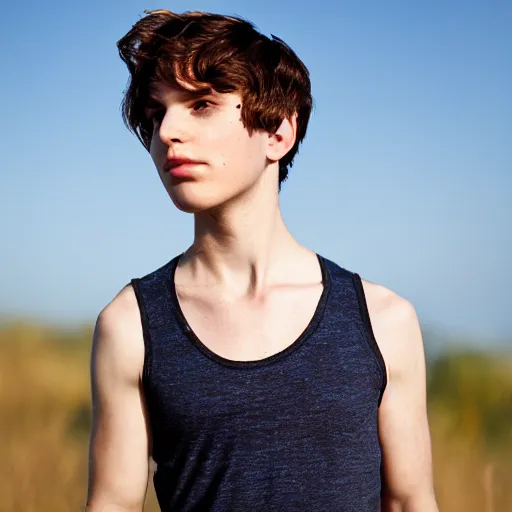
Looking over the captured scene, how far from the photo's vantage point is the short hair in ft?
8.82

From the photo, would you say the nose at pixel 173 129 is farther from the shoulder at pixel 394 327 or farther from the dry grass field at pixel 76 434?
the dry grass field at pixel 76 434

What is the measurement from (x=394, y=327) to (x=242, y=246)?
564 mm

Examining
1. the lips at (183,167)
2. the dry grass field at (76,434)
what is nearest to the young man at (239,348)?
the lips at (183,167)

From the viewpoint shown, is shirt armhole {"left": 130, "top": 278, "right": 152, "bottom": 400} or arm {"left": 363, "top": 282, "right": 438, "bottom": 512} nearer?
shirt armhole {"left": 130, "top": 278, "right": 152, "bottom": 400}

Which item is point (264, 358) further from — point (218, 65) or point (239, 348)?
point (218, 65)

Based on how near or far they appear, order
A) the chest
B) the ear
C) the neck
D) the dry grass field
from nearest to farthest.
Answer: the chest → the neck → the ear → the dry grass field

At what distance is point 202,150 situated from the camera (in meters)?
2.59

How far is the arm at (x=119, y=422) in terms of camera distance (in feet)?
8.64

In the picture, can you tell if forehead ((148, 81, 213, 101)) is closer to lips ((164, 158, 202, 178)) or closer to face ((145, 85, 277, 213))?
face ((145, 85, 277, 213))

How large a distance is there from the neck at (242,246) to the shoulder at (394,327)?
0.33 m

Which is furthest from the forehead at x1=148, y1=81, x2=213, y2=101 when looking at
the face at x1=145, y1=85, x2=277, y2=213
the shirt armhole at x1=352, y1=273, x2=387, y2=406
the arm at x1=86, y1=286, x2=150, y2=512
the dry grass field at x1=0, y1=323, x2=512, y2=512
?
the dry grass field at x1=0, y1=323, x2=512, y2=512

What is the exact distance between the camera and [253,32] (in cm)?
293

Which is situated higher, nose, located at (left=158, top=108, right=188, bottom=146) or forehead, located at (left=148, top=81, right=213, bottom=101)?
forehead, located at (left=148, top=81, right=213, bottom=101)

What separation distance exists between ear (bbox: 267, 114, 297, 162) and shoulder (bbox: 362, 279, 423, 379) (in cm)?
53
